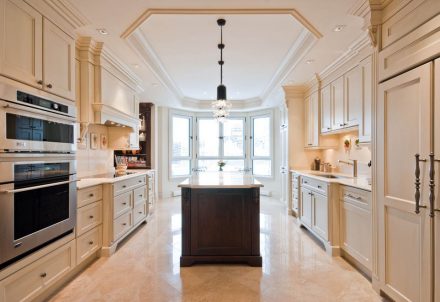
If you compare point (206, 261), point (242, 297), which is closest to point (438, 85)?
point (242, 297)

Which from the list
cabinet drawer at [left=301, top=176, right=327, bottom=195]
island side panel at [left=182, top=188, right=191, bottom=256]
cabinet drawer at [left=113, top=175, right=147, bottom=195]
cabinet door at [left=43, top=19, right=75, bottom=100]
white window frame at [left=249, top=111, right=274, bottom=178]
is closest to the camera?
cabinet door at [left=43, top=19, right=75, bottom=100]

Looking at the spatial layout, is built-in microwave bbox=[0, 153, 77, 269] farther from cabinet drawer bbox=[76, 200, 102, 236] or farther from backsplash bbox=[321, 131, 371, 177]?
backsplash bbox=[321, 131, 371, 177]

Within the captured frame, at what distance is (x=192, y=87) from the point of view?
5.81 m

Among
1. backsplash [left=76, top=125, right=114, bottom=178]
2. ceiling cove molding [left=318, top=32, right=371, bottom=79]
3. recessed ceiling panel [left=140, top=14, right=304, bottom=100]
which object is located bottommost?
backsplash [left=76, top=125, right=114, bottom=178]

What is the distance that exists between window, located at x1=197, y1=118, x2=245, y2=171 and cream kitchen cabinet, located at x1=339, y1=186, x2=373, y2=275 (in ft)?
15.5

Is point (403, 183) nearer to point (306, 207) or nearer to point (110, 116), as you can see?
point (306, 207)

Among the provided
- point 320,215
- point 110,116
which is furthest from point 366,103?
point 110,116

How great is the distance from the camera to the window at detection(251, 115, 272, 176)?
23.5 feet

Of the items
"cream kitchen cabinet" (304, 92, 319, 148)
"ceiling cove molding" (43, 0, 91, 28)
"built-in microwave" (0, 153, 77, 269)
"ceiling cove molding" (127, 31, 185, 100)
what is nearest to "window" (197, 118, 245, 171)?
"ceiling cove molding" (127, 31, 185, 100)

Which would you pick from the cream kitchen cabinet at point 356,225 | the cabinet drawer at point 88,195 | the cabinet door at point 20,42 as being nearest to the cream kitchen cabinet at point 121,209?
the cabinet drawer at point 88,195

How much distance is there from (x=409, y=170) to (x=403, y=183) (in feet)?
0.39

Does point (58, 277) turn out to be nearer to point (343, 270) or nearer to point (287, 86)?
point (343, 270)

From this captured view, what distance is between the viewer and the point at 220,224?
2803 millimetres

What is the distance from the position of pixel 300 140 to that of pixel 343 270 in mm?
2757
